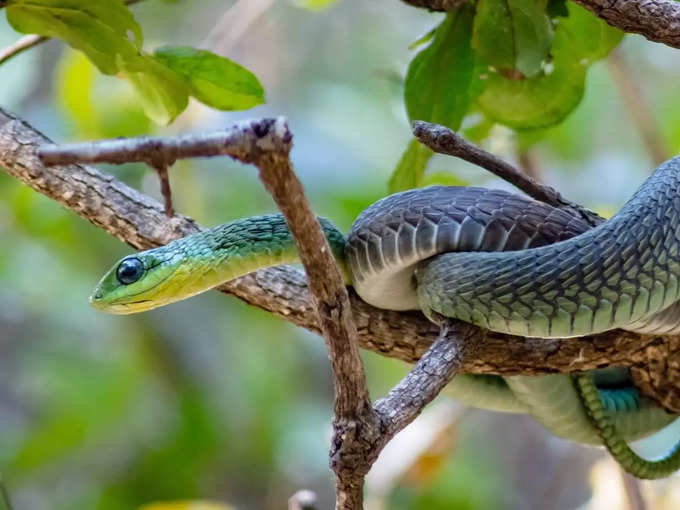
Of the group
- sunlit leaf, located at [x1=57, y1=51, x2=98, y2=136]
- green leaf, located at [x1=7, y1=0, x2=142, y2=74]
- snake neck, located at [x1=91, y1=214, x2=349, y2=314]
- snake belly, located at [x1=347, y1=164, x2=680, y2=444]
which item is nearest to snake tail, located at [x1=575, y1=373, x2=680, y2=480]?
snake belly, located at [x1=347, y1=164, x2=680, y2=444]

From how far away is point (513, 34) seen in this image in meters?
2.34

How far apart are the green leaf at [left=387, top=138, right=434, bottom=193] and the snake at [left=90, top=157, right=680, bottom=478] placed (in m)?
0.36

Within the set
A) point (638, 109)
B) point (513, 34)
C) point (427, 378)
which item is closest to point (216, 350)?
point (638, 109)

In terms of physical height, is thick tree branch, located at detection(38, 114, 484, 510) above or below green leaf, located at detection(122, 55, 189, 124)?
below

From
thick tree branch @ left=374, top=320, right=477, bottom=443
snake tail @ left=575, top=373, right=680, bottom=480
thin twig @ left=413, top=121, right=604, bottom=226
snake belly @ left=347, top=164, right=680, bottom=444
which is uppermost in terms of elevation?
thin twig @ left=413, top=121, right=604, bottom=226

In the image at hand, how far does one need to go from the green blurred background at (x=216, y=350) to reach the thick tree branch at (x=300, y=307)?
1.33 meters

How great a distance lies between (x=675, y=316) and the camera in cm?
215

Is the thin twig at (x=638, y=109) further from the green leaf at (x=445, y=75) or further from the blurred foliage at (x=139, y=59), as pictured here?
the blurred foliage at (x=139, y=59)

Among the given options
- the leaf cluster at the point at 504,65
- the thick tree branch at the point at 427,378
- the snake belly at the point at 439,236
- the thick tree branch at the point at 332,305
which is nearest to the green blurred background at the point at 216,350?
the leaf cluster at the point at 504,65

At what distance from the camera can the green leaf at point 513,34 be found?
7.55 ft

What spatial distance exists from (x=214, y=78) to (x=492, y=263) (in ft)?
3.16

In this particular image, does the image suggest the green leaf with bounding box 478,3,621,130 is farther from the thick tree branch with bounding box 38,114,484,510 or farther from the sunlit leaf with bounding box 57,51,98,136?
the sunlit leaf with bounding box 57,51,98,136

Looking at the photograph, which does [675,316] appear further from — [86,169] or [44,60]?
[44,60]

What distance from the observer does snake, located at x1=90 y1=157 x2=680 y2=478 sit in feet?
6.56
